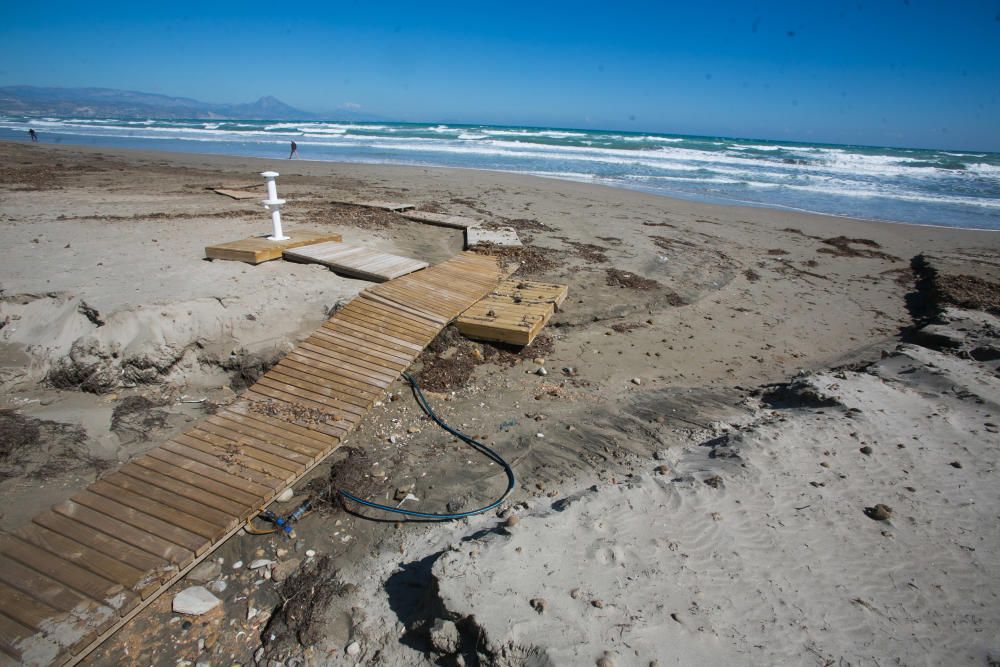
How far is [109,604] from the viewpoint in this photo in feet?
9.74

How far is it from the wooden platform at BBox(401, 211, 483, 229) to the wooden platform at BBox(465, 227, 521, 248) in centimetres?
52

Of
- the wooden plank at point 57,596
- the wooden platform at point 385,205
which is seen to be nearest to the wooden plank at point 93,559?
the wooden plank at point 57,596

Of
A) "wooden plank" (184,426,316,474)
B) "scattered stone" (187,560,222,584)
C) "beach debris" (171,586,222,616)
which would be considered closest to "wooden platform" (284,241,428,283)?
"wooden plank" (184,426,316,474)

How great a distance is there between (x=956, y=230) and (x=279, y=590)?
72.0ft

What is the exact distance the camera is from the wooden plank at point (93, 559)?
3.11m

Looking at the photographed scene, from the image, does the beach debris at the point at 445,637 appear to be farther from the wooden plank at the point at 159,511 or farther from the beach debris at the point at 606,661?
the wooden plank at the point at 159,511

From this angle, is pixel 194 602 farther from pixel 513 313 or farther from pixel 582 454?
pixel 513 313

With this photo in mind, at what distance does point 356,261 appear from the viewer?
7484mm

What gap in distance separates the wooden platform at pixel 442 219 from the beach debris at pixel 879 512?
9.48 metres

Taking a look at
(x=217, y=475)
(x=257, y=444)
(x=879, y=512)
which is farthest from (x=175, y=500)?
(x=879, y=512)

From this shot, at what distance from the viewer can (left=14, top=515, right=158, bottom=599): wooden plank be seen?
3105 mm

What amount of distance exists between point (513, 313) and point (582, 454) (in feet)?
8.85

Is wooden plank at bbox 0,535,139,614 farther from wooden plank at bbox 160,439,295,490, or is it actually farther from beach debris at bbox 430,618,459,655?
beach debris at bbox 430,618,459,655

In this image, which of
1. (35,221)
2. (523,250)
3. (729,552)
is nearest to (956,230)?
(523,250)
